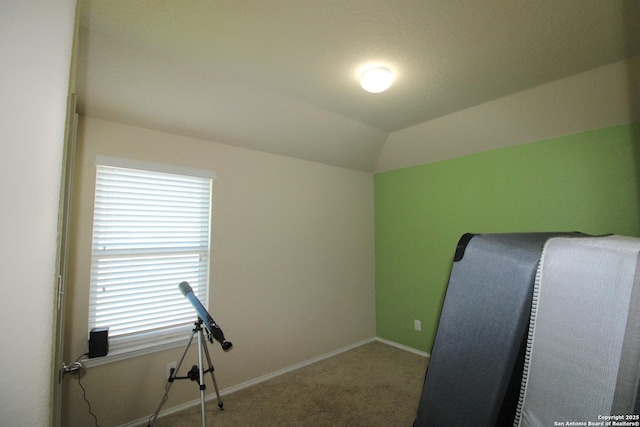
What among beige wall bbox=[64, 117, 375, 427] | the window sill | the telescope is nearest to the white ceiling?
beige wall bbox=[64, 117, 375, 427]

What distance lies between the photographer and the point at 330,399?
2.47 meters

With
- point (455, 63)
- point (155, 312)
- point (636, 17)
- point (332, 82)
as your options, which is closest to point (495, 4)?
point (455, 63)

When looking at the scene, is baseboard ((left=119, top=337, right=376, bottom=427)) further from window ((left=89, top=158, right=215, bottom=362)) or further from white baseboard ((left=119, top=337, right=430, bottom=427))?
window ((left=89, top=158, right=215, bottom=362))

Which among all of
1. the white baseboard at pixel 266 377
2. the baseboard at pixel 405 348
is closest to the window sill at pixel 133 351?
the white baseboard at pixel 266 377

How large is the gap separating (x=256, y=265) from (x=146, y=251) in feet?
3.26

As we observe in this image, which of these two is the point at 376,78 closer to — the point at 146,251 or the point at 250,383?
the point at 146,251

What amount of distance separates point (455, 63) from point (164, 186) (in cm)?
250

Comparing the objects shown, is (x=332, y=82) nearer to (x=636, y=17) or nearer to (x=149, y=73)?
(x=149, y=73)

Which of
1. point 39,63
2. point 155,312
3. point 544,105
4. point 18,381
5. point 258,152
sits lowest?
point 155,312

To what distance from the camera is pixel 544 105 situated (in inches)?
94.3

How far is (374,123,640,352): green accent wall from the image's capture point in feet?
7.57

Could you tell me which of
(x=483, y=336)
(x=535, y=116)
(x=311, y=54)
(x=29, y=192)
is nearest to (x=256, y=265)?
(x=311, y=54)

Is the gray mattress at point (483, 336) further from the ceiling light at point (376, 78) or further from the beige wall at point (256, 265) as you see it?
the beige wall at point (256, 265)

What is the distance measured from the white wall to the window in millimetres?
1737
